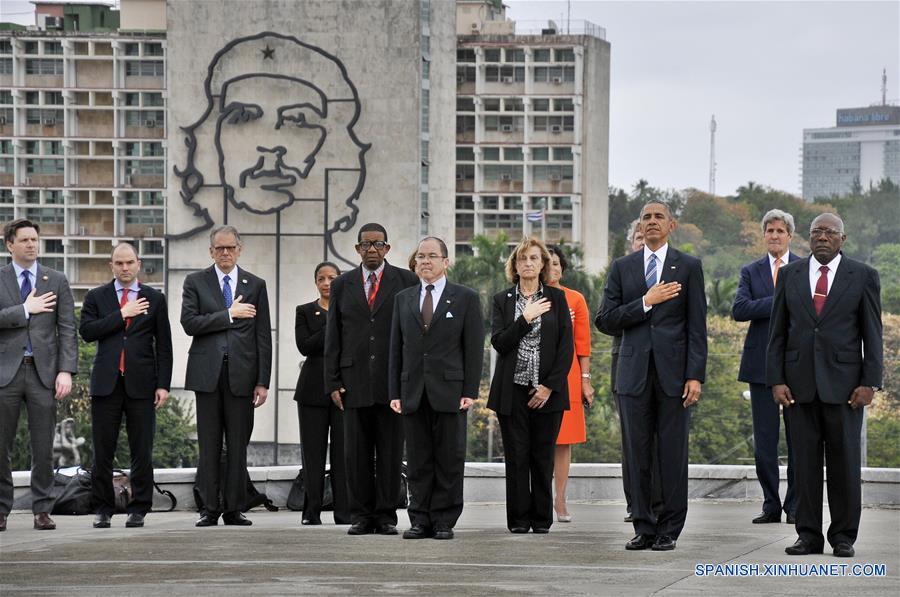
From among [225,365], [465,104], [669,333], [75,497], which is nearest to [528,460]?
[669,333]

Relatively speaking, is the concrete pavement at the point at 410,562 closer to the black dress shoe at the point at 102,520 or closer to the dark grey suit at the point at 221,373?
the black dress shoe at the point at 102,520

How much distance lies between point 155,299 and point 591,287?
8115cm

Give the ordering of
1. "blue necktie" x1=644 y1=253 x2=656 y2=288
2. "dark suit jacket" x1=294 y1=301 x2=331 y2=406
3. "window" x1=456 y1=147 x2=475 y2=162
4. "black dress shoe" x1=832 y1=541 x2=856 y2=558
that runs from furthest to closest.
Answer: "window" x1=456 y1=147 x2=475 y2=162
"dark suit jacket" x1=294 y1=301 x2=331 y2=406
"blue necktie" x1=644 y1=253 x2=656 y2=288
"black dress shoe" x1=832 y1=541 x2=856 y2=558

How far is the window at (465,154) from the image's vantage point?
419 ft

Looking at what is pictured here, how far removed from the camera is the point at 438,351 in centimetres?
1001

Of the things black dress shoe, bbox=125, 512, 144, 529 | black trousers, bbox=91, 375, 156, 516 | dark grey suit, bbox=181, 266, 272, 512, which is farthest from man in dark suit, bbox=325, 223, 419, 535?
black dress shoe, bbox=125, 512, 144, 529

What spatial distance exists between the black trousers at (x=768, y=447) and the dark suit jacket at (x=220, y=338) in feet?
10.6

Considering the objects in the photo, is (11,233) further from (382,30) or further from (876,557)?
(382,30)

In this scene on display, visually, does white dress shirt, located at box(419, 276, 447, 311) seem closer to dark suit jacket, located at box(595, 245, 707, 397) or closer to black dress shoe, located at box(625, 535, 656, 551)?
dark suit jacket, located at box(595, 245, 707, 397)

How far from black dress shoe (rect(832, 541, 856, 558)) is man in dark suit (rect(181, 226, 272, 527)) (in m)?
3.89

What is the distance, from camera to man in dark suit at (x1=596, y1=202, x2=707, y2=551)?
9.20 meters

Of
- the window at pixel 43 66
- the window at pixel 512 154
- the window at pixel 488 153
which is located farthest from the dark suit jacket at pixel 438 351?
the window at pixel 488 153

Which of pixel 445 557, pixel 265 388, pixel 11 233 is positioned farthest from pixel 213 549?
pixel 11 233

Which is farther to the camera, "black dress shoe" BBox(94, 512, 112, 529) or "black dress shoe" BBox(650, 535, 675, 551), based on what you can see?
"black dress shoe" BBox(94, 512, 112, 529)
